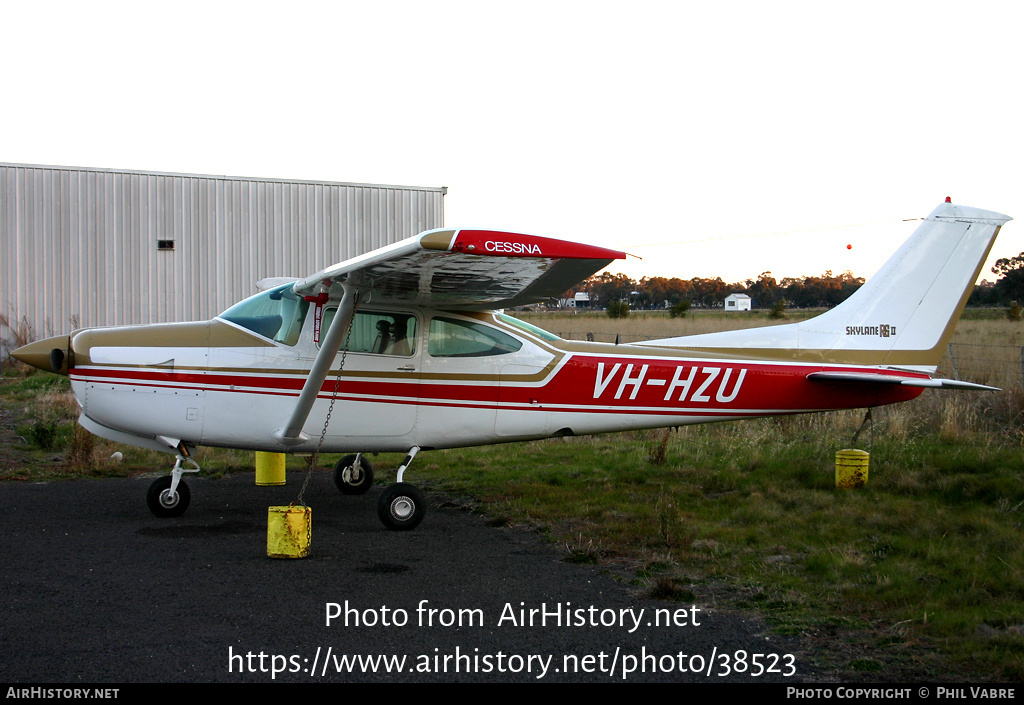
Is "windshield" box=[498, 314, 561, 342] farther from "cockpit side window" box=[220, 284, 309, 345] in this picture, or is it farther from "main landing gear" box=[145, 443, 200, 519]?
"main landing gear" box=[145, 443, 200, 519]

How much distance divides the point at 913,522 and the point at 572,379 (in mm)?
3159

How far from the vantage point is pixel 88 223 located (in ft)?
60.6

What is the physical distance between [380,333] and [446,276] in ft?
4.47

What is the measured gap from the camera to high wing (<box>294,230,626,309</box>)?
4.98m

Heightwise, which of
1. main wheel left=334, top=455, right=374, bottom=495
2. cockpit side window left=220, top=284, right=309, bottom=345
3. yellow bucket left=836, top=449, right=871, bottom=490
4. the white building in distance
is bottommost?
main wheel left=334, top=455, right=374, bottom=495

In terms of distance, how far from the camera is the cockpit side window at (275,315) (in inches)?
281

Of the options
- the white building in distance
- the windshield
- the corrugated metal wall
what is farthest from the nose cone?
the white building in distance

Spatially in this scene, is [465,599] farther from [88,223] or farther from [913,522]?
[88,223]

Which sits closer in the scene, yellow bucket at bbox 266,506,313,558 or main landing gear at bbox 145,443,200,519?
yellow bucket at bbox 266,506,313,558

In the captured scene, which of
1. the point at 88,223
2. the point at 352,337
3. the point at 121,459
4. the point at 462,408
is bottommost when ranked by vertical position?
the point at 121,459

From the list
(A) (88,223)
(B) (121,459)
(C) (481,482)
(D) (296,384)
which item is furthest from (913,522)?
(A) (88,223)

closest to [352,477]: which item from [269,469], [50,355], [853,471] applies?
[269,469]

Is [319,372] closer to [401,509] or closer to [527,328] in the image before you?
[401,509]

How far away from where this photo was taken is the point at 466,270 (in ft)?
19.7
